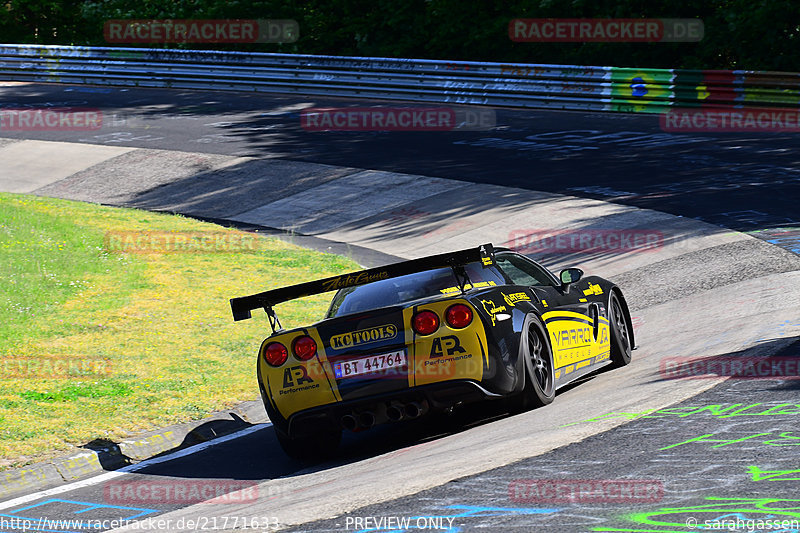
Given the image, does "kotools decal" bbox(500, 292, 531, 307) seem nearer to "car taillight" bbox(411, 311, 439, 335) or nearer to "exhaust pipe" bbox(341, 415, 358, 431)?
"car taillight" bbox(411, 311, 439, 335)

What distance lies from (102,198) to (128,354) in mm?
11616

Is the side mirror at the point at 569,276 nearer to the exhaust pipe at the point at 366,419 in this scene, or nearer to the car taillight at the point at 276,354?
the exhaust pipe at the point at 366,419

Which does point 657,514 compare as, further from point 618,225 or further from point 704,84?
point 704,84

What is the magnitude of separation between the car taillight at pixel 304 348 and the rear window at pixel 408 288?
548 mm

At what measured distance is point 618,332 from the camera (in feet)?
31.1

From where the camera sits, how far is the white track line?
7.31 meters

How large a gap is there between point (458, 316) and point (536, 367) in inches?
34.2

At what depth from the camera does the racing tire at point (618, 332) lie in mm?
9406

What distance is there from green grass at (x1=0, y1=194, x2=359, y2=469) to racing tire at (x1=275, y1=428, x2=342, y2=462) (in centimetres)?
177
